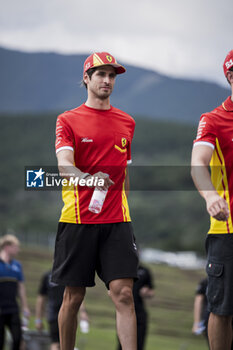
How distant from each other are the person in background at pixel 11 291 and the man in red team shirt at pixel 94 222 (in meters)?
6.95

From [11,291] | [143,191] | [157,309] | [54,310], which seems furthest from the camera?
[143,191]

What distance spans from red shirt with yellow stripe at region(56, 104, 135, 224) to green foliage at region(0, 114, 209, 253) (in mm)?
94995

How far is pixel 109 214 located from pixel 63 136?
751mm

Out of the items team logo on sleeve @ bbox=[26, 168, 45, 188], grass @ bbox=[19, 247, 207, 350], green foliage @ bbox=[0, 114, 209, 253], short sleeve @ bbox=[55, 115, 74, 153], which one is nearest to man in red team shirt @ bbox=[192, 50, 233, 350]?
short sleeve @ bbox=[55, 115, 74, 153]

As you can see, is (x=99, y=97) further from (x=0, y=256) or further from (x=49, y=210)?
(x=49, y=210)

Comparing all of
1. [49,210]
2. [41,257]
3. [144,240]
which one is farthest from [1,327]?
[49,210]

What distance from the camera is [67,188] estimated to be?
18.3ft

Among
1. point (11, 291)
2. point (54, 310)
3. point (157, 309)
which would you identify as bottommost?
point (157, 309)

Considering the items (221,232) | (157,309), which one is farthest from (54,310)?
(157,309)

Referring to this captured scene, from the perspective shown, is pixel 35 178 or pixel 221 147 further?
pixel 35 178

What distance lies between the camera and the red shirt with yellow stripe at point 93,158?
548 centimetres

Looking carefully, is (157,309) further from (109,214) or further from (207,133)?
(207,133)

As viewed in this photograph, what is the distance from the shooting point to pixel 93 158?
18.0 feet

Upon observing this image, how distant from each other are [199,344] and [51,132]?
454 ft
